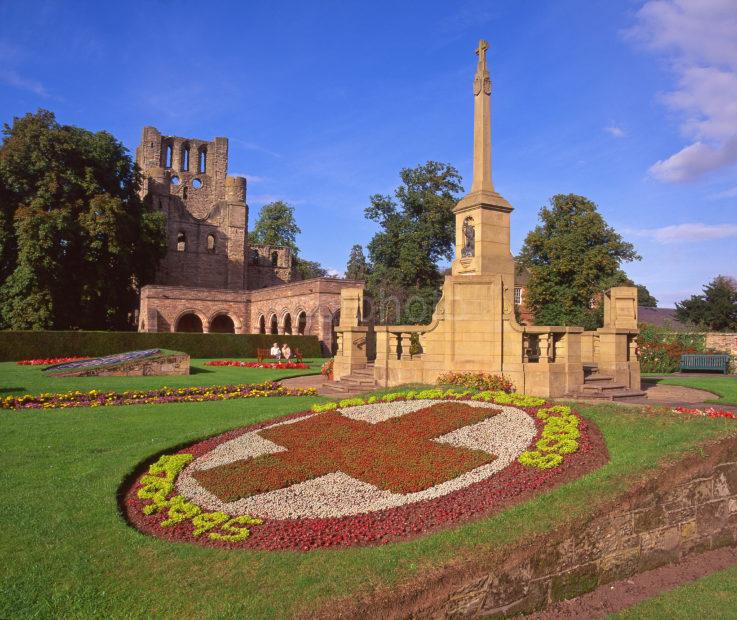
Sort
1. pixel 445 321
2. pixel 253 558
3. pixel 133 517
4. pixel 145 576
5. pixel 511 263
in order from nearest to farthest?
pixel 145 576, pixel 253 558, pixel 133 517, pixel 445 321, pixel 511 263

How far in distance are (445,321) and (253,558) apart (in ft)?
26.2

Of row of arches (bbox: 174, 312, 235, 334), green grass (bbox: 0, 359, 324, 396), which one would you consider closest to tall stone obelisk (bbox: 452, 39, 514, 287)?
green grass (bbox: 0, 359, 324, 396)

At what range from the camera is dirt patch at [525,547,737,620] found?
4.68m

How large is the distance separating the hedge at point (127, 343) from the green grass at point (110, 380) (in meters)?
6.41

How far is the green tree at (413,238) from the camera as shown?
137 feet

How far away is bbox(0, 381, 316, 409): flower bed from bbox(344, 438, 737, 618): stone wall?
999 centimetres

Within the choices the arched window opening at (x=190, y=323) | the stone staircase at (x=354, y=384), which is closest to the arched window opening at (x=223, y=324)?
the arched window opening at (x=190, y=323)

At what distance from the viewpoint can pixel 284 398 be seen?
45.6 ft

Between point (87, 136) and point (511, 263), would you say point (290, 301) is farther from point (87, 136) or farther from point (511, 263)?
point (511, 263)

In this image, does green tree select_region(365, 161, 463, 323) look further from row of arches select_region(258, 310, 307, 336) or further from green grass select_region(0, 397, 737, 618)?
green grass select_region(0, 397, 737, 618)

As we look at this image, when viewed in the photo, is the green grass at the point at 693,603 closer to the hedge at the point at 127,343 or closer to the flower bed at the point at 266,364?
the flower bed at the point at 266,364

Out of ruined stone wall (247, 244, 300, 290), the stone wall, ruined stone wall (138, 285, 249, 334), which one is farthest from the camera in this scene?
ruined stone wall (247, 244, 300, 290)

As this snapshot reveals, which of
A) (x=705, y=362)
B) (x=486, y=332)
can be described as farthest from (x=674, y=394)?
(x=705, y=362)

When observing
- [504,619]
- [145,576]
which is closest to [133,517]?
[145,576]
